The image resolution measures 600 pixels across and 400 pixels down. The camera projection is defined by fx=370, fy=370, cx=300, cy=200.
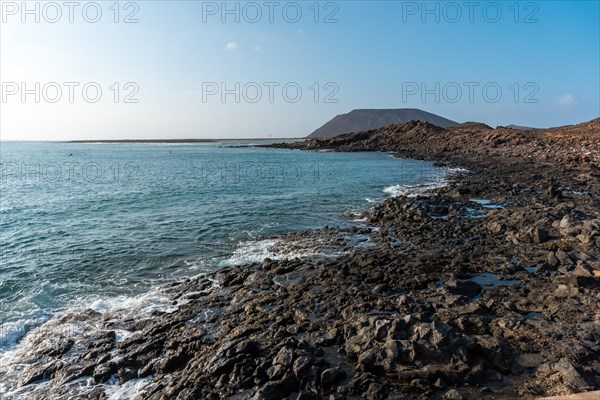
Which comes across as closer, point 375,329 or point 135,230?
point 375,329

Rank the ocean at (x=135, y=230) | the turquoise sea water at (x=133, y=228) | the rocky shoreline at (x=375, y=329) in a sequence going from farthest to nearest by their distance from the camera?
the turquoise sea water at (x=133, y=228)
the ocean at (x=135, y=230)
the rocky shoreline at (x=375, y=329)

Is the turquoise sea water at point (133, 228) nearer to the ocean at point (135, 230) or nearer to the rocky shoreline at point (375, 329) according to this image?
the ocean at point (135, 230)

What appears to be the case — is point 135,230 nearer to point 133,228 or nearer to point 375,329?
point 133,228

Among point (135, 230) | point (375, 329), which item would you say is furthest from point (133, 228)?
point (375, 329)

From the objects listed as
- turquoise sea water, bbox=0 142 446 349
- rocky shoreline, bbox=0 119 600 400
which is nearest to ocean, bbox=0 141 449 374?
turquoise sea water, bbox=0 142 446 349

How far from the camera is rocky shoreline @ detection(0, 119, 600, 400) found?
866 cm

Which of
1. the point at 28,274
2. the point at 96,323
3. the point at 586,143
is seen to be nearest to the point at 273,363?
the point at 96,323

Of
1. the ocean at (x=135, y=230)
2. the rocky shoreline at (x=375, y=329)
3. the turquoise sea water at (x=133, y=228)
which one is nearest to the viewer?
the rocky shoreline at (x=375, y=329)

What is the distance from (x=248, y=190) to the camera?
42562 millimetres

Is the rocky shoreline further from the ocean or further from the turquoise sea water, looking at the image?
the turquoise sea water

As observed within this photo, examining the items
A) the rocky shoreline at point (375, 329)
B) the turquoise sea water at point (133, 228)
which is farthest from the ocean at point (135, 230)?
the rocky shoreline at point (375, 329)

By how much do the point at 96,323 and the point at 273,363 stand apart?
7.64 metres

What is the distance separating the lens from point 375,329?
397 inches

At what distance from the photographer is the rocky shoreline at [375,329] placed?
8.66 m
